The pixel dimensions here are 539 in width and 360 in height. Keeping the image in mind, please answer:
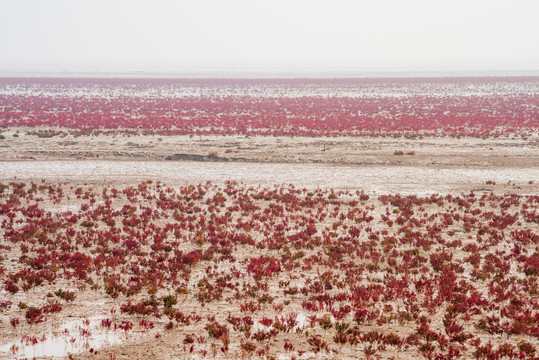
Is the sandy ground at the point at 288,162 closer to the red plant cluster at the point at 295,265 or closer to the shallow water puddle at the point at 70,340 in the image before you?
the red plant cluster at the point at 295,265

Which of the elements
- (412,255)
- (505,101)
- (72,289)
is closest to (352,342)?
(412,255)

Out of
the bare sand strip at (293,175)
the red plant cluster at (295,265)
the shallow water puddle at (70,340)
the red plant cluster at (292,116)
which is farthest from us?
the red plant cluster at (292,116)

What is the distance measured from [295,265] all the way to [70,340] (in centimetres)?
636

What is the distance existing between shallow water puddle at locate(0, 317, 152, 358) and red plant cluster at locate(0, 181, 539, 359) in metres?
0.33

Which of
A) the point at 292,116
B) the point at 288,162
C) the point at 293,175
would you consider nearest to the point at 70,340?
the point at 293,175

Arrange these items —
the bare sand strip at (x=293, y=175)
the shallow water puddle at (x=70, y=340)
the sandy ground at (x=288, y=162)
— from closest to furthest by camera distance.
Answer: the shallow water puddle at (x=70, y=340)
the bare sand strip at (x=293, y=175)
the sandy ground at (x=288, y=162)

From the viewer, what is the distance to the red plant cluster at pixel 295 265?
868 centimetres

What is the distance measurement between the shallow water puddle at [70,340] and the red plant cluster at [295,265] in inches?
12.8

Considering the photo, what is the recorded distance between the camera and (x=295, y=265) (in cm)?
1237

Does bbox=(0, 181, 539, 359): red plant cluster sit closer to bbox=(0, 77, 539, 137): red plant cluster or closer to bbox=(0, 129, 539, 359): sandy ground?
bbox=(0, 129, 539, 359): sandy ground

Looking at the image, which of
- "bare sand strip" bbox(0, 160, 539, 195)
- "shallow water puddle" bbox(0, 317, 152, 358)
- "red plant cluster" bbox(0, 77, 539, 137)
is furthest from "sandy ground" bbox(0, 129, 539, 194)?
"shallow water puddle" bbox(0, 317, 152, 358)

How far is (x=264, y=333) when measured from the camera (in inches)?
338

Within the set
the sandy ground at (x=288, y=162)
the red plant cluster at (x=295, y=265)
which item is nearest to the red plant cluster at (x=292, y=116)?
the sandy ground at (x=288, y=162)

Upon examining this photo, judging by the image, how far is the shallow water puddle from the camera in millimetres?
7922
